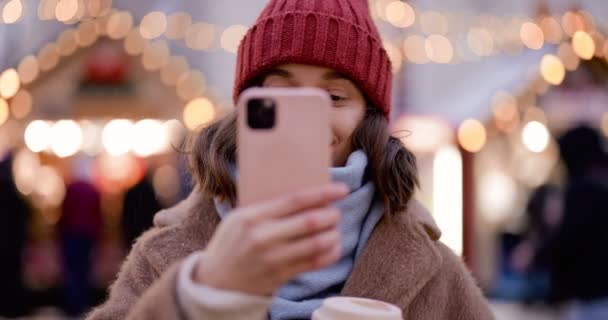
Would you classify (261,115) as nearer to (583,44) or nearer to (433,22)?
(433,22)

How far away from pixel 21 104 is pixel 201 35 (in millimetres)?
1504

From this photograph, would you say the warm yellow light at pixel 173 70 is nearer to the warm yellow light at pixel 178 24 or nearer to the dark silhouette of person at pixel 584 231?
the warm yellow light at pixel 178 24

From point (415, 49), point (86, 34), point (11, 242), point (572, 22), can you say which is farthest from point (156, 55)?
point (572, 22)

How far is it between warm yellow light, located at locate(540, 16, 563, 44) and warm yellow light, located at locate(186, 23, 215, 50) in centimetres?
249

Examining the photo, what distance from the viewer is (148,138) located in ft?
20.6

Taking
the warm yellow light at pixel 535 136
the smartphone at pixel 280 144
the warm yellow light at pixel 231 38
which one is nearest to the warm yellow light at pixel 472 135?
the warm yellow light at pixel 535 136

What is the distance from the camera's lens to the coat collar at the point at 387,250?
1.29 meters

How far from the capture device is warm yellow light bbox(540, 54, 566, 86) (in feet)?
17.8

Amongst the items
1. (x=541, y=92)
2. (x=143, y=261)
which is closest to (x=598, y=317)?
(x=541, y=92)

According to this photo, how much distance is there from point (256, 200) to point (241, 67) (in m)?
0.62

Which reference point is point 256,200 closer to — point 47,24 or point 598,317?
point 598,317

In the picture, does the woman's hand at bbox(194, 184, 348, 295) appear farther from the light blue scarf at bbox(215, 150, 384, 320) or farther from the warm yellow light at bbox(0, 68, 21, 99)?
the warm yellow light at bbox(0, 68, 21, 99)

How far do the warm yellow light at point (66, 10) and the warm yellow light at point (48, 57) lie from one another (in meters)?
0.25

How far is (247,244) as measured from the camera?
2.57ft
